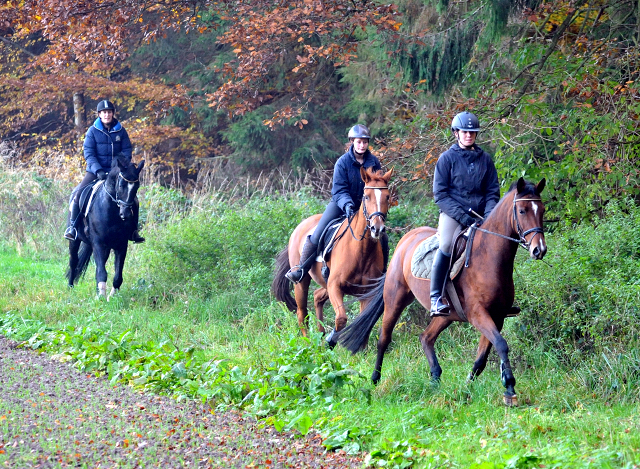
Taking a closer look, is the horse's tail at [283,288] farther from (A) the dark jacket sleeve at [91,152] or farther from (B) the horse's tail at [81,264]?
(B) the horse's tail at [81,264]

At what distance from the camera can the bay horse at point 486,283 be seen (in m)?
6.46

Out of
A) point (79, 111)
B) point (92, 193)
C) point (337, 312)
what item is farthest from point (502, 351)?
point (79, 111)

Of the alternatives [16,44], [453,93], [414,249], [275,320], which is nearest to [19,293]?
[275,320]

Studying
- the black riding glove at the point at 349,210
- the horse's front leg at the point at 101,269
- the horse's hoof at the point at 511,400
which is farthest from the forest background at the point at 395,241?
the black riding glove at the point at 349,210

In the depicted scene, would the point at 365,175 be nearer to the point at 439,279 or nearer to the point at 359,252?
the point at 359,252

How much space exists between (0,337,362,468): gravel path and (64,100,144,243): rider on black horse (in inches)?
241

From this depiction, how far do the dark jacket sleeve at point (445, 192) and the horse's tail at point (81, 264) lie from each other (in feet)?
26.4

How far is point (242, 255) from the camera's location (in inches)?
Answer: 491

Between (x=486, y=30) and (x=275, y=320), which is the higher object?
(x=486, y=30)

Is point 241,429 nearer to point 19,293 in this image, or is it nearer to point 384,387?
point 384,387

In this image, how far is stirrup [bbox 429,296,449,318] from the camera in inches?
284

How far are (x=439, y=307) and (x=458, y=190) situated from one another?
122cm

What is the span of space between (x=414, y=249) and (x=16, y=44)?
23.0 metres

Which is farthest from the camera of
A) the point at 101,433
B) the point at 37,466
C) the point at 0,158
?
the point at 0,158
